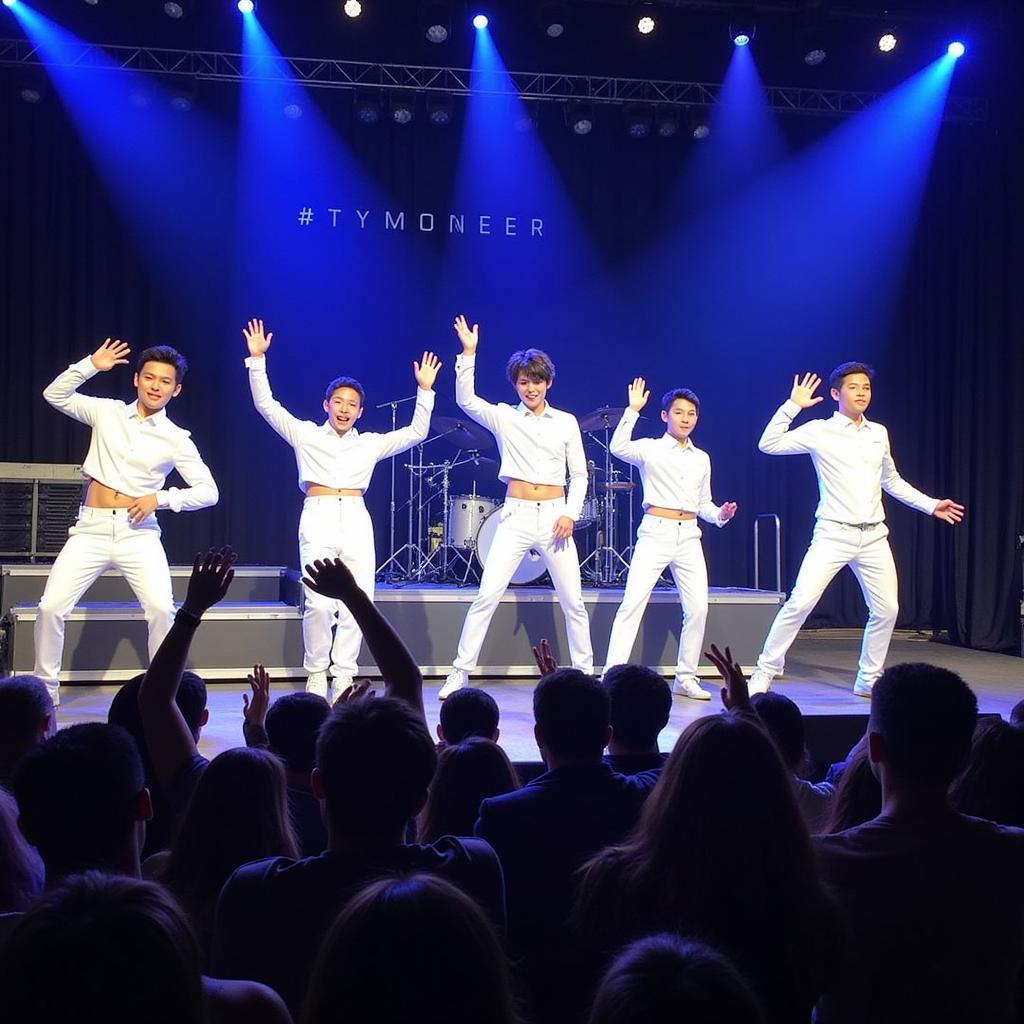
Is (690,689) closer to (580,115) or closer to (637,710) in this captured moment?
(637,710)

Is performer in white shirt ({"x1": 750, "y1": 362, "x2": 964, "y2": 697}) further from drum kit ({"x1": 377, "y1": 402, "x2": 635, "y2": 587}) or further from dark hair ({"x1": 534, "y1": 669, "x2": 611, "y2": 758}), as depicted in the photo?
dark hair ({"x1": 534, "y1": 669, "x2": 611, "y2": 758})

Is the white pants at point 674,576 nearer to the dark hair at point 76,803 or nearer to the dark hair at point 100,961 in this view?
the dark hair at point 76,803

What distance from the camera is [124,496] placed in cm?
645

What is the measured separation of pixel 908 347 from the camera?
1170 cm

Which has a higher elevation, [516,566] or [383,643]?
[383,643]

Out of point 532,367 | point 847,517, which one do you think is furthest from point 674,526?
point 532,367

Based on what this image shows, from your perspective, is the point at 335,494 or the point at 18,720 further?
the point at 335,494

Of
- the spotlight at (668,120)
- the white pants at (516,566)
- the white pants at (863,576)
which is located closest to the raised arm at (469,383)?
the white pants at (516,566)

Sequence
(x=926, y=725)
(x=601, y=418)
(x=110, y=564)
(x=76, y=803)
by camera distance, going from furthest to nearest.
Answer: (x=601, y=418) < (x=110, y=564) < (x=926, y=725) < (x=76, y=803)

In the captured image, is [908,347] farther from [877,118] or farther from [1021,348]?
[877,118]

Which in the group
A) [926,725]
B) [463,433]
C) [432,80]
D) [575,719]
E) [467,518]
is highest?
[432,80]

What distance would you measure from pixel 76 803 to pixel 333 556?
5409mm

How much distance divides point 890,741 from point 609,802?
63 centimetres

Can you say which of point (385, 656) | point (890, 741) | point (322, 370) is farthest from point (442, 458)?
point (890, 741)
